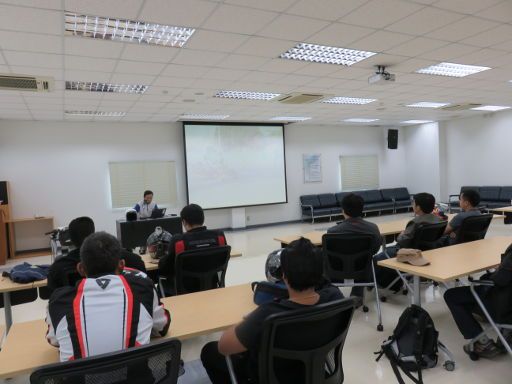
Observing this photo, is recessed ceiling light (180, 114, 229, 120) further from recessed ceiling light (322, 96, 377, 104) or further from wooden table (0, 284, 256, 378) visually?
wooden table (0, 284, 256, 378)

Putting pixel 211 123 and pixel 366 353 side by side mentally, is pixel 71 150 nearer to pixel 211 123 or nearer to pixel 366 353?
pixel 211 123

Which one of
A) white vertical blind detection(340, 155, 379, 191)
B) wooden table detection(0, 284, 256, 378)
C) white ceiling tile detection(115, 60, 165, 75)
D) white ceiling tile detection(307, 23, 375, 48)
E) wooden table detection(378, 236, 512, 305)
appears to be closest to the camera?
wooden table detection(0, 284, 256, 378)

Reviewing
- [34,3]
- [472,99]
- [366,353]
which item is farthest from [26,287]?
[472,99]

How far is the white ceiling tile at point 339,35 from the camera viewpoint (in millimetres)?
3564

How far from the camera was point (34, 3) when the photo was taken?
9.24 feet

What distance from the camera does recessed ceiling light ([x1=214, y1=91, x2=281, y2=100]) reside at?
628cm

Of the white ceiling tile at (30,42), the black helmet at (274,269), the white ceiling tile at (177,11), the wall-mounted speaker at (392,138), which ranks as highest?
the white ceiling tile at (177,11)

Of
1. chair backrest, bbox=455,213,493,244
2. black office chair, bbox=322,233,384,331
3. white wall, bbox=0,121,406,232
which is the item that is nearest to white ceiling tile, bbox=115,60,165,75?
black office chair, bbox=322,233,384,331

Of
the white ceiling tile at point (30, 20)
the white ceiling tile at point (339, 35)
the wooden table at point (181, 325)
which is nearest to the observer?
the wooden table at point (181, 325)

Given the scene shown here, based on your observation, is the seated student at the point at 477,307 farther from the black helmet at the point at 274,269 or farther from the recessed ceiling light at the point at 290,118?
the recessed ceiling light at the point at 290,118

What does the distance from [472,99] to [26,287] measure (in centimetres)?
854

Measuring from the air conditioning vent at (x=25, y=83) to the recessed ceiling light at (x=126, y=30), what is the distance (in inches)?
64.8

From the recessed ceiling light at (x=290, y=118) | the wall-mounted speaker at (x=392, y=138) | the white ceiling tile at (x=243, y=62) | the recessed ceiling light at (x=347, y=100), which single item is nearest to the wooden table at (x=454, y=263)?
the white ceiling tile at (x=243, y=62)

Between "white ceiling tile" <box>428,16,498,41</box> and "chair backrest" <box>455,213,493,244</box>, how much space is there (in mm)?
1952
